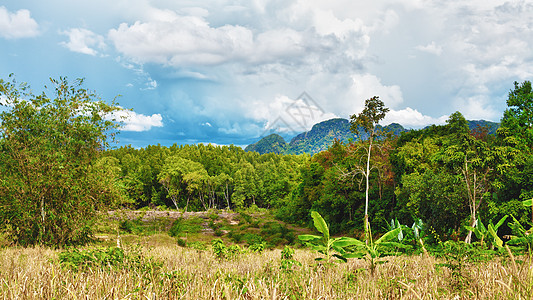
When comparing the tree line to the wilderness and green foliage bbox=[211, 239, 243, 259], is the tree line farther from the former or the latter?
green foliage bbox=[211, 239, 243, 259]

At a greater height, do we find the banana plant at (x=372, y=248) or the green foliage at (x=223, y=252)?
the banana plant at (x=372, y=248)

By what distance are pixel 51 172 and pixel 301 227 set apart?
32976 mm

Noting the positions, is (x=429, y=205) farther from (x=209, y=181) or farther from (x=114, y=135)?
(x=209, y=181)

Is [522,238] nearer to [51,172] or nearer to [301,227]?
[51,172]

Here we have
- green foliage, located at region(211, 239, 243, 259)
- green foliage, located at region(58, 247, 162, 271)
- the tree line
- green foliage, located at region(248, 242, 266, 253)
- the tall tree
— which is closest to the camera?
green foliage, located at region(58, 247, 162, 271)

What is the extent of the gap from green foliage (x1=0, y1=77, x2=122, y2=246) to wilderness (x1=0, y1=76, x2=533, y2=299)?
5cm

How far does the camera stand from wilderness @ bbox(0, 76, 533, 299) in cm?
→ 277

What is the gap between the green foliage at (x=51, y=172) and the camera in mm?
10969

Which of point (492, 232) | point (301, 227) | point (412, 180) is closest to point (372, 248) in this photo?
point (492, 232)

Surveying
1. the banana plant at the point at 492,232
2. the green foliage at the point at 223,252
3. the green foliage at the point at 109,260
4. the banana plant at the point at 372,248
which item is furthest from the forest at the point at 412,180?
the green foliage at the point at 109,260

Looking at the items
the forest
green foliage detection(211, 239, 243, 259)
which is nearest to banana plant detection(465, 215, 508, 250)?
green foliage detection(211, 239, 243, 259)

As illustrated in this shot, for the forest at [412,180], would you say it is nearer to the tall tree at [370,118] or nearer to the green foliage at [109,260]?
the tall tree at [370,118]

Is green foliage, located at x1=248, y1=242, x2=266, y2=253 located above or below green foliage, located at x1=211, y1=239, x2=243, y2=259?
below

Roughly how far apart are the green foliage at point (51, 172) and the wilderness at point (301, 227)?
48 millimetres
